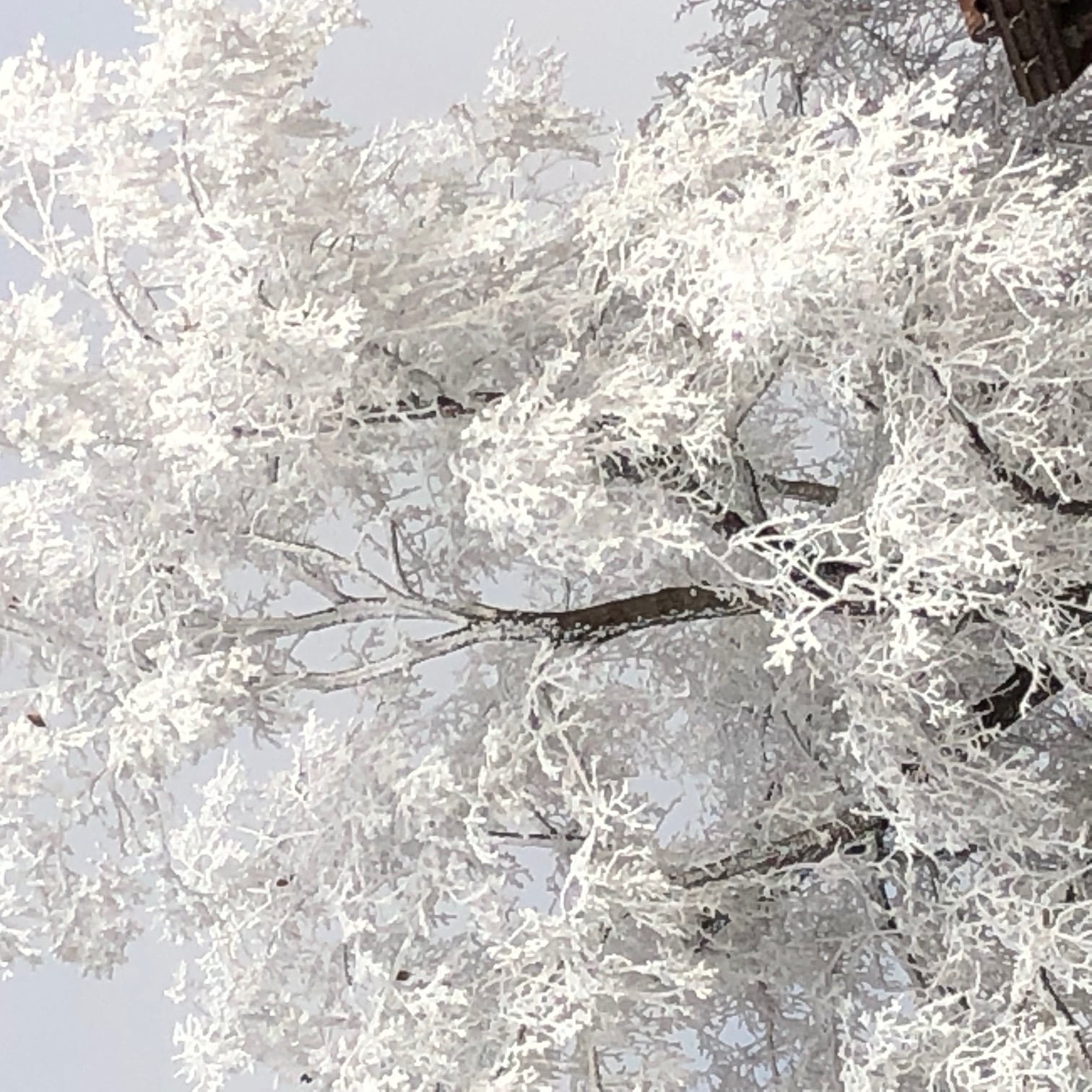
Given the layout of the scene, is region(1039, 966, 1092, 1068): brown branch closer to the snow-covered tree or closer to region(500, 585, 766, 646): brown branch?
the snow-covered tree

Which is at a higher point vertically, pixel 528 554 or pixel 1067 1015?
pixel 528 554

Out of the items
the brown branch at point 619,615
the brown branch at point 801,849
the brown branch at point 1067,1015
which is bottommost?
the brown branch at point 1067,1015

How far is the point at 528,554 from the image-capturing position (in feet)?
2.86

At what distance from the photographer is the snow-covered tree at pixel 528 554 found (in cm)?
81

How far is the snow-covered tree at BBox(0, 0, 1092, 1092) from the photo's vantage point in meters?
0.81

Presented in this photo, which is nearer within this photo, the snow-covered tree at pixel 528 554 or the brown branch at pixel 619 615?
the snow-covered tree at pixel 528 554

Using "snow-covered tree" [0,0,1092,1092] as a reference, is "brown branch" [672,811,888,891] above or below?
below

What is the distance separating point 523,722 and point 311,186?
1.13 feet

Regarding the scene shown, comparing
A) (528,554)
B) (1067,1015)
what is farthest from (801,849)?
(528,554)

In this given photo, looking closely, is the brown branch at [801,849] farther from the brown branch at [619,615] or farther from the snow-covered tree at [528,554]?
the brown branch at [619,615]

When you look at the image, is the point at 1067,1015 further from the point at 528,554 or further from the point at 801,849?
the point at 528,554

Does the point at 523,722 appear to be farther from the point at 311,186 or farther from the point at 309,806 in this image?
the point at 311,186

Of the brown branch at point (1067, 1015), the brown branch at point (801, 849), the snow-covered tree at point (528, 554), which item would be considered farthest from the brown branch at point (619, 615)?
the brown branch at point (1067, 1015)

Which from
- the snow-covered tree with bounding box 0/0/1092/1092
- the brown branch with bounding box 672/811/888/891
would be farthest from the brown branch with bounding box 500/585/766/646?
the brown branch with bounding box 672/811/888/891
